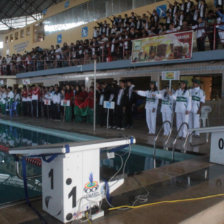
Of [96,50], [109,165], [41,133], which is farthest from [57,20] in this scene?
[109,165]

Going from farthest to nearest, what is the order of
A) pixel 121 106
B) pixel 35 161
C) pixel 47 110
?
pixel 47 110 < pixel 121 106 < pixel 35 161

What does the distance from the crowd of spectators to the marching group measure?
3033 mm

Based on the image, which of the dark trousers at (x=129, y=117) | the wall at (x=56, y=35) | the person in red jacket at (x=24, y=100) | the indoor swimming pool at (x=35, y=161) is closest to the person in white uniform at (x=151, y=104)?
the dark trousers at (x=129, y=117)

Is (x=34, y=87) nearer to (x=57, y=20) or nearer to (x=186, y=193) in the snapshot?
(x=186, y=193)

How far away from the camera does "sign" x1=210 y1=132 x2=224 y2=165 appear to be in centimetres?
471

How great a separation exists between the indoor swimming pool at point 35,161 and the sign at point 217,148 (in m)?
1.18

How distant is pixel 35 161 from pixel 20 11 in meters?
37.2

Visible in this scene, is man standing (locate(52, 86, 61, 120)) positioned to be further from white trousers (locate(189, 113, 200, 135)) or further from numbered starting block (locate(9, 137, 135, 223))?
numbered starting block (locate(9, 137, 135, 223))

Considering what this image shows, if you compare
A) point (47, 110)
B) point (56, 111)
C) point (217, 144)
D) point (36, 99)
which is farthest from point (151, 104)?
point (36, 99)

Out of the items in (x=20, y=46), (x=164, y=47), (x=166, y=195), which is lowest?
(x=166, y=195)

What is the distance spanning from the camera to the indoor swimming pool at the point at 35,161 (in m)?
4.64

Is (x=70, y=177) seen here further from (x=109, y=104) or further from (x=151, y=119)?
(x=109, y=104)

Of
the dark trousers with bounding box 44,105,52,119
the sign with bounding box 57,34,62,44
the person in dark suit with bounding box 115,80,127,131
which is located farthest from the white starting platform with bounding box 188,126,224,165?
the sign with bounding box 57,34,62,44

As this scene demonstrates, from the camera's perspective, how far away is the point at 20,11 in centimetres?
3750
